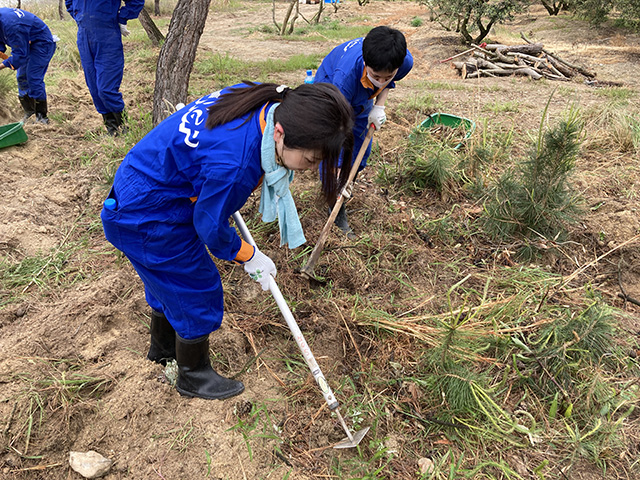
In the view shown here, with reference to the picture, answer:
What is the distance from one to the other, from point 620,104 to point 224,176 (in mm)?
5516

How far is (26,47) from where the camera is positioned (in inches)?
186

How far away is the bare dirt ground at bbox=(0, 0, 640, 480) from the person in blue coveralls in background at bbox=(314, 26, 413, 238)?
73cm

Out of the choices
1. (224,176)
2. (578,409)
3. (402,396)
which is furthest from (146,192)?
(578,409)

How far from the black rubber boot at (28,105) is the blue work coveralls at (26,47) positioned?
0.15ft

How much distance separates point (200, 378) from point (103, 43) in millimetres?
3748

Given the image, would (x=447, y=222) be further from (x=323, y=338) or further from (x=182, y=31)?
(x=182, y=31)

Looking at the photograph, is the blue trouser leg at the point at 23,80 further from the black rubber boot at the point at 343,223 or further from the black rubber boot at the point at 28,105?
the black rubber boot at the point at 343,223

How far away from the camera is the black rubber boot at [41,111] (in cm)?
486

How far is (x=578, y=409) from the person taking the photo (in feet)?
6.63

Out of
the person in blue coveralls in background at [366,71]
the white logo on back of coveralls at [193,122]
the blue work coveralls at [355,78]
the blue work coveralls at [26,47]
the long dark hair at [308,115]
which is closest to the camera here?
the long dark hair at [308,115]

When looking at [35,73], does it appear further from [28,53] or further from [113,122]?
[113,122]

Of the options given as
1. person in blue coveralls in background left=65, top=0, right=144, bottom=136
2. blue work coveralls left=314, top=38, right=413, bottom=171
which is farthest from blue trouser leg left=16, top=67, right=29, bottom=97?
blue work coveralls left=314, top=38, right=413, bottom=171

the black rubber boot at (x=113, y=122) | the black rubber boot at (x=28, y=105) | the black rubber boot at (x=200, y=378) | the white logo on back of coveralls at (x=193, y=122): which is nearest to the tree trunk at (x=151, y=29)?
the black rubber boot at (x=28, y=105)

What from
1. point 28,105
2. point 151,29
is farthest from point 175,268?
point 151,29
